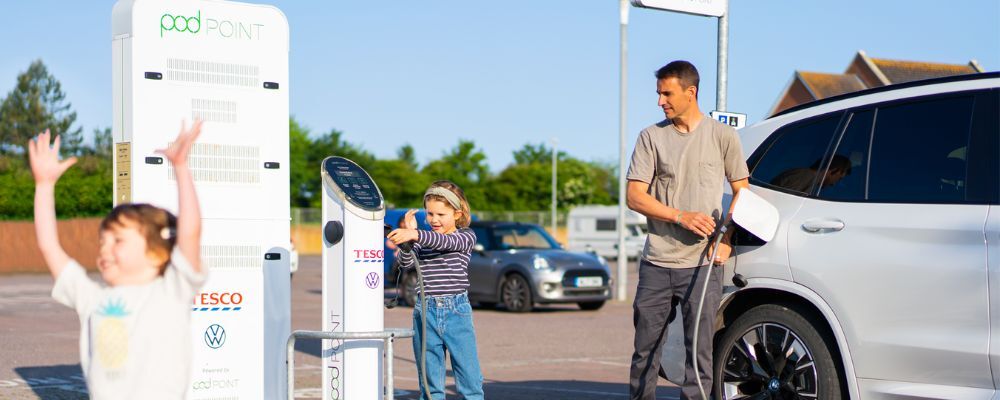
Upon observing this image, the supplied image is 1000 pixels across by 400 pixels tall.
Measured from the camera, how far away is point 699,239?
19.7 feet

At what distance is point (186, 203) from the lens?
143 inches

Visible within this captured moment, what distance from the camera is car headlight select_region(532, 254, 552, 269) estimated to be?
61.8 feet

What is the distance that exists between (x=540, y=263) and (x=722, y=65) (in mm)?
7868

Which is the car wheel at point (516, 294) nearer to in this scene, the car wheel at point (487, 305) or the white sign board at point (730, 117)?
the car wheel at point (487, 305)

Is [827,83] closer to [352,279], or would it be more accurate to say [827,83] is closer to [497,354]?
[497,354]

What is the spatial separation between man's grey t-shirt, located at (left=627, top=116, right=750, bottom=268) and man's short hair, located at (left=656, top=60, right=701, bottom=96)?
210mm

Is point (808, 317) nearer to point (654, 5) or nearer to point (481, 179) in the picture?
point (654, 5)

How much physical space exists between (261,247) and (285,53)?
1.12m

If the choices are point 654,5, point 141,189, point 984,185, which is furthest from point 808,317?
point 654,5

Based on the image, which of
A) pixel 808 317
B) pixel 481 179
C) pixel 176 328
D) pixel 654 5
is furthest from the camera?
pixel 481 179

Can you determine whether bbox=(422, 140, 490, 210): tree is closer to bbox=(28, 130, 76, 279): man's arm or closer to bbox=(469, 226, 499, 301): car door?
bbox=(469, 226, 499, 301): car door

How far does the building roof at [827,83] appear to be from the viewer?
5155 centimetres

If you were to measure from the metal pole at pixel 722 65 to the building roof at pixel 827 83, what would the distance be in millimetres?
40652

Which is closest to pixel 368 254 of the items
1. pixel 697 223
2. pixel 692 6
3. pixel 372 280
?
pixel 372 280
